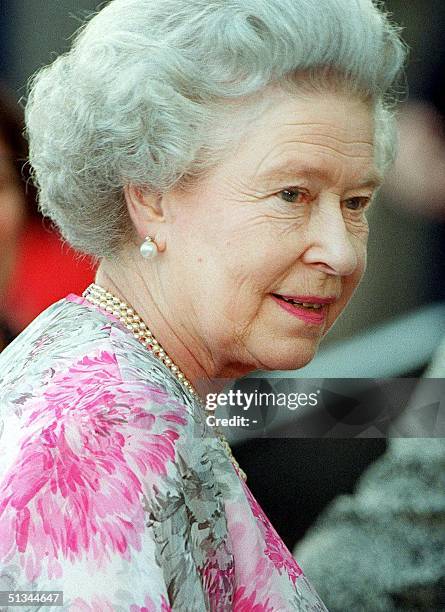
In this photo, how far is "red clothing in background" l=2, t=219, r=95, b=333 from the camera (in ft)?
5.97

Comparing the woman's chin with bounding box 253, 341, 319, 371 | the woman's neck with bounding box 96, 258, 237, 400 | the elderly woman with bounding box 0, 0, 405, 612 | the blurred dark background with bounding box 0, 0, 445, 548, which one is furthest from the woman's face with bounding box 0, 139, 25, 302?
the woman's chin with bounding box 253, 341, 319, 371

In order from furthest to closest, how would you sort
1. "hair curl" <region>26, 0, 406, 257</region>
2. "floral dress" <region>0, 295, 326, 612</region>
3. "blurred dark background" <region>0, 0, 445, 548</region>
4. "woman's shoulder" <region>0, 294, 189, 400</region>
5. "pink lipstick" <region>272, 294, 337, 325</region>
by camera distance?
"blurred dark background" <region>0, 0, 445, 548</region>
"pink lipstick" <region>272, 294, 337, 325</region>
"hair curl" <region>26, 0, 406, 257</region>
"woman's shoulder" <region>0, 294, 189, 400</region>
"floral dress" <region>0, 295, 326, 612</region>

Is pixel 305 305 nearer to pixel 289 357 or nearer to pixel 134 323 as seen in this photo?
pixel 289 357

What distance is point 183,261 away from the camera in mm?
1065

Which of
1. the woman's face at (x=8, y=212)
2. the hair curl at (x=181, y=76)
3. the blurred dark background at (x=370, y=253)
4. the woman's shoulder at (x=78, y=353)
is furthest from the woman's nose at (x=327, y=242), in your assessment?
the woman's face at (x=8, y=212)

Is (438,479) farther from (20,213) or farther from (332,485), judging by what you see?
(20,213)

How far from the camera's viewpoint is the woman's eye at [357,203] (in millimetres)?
1113

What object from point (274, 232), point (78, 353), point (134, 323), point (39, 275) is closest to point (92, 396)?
point (78, 353)

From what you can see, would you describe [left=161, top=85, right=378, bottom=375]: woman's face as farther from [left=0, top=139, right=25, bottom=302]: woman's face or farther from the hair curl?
[left=0, top=139, right=25, bottom=302]: woman's face

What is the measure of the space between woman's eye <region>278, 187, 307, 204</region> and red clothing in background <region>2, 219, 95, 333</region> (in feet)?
2.68

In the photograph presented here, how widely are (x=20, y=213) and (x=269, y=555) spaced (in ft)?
3.45

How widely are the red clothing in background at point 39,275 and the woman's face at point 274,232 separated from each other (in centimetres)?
76

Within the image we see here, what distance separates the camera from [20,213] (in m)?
1.83

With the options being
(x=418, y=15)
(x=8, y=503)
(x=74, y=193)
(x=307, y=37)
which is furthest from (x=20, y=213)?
(x=8, y=503)
